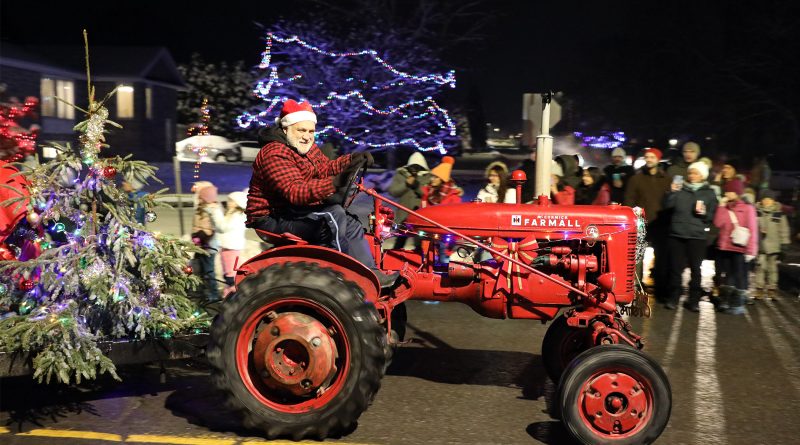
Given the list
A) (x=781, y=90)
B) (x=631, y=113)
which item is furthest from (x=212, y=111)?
(x=781, y=90)

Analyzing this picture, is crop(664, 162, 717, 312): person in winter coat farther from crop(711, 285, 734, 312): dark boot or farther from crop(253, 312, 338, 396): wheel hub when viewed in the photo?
crop(253, 312, 338, 396): wheel hub

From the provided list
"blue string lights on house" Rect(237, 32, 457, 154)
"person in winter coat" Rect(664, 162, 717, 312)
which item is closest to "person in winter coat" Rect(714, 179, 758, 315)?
"person in winter coat" Rect(664, 162, 717, 312)

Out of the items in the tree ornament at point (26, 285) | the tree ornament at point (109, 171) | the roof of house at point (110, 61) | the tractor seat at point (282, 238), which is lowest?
the tree ornament at point (26, 285)

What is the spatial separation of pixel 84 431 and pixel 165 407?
583mm

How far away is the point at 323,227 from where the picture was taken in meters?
5.00

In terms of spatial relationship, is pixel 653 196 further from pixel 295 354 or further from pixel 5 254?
pixel 5 254

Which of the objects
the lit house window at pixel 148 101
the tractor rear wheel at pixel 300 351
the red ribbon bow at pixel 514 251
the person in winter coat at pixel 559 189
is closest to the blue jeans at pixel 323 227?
the tractor rear wheel at pixel 300 351

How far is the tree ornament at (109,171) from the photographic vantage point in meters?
5.09

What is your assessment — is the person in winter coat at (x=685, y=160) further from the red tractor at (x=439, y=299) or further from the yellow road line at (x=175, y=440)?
the yellow road line at (x=175, y=440)

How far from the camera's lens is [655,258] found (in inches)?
385

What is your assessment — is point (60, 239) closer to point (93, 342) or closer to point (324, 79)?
point (93, 342)

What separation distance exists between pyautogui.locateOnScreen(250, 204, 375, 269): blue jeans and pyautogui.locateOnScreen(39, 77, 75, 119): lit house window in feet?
103

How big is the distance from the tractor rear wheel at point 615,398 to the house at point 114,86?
31.1 m

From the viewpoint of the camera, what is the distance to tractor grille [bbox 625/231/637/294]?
5287mm
